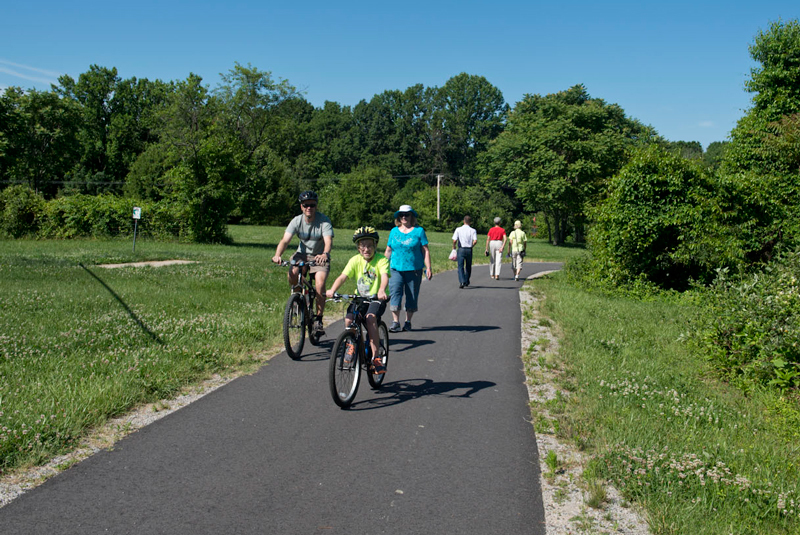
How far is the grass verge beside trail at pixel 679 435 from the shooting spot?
12.2 ft

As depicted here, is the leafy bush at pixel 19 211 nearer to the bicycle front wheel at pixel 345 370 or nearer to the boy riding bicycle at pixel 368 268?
the boy riding bicycle at pixel 368 268

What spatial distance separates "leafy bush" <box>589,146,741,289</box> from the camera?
45.5 feet

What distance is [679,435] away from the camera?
16.5 ft

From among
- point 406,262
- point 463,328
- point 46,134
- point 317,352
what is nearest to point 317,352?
point 317,352

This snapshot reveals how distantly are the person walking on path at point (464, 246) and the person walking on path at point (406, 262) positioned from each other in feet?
20.1

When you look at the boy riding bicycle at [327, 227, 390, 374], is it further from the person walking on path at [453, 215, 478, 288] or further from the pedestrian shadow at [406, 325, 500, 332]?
the person walking on path at [453, 215, 478, 288]

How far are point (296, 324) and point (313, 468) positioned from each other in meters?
3.68

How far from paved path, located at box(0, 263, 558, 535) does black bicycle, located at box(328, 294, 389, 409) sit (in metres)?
0.19

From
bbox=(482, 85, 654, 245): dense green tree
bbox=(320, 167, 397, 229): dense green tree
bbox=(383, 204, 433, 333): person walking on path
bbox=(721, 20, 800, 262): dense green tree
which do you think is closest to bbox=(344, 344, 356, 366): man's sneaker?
bbox=(383, 204, 433, 333): person walking on path

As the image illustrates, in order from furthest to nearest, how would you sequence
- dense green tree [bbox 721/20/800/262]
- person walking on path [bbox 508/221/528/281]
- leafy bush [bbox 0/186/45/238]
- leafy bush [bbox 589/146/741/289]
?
leafy bush [bbox 0/186/45/238] < person walking on path [bbox 508/221/528/281] < dense green tree [bbox 721/20/800/262] < leafy bush [bbox 589/146/741/289]

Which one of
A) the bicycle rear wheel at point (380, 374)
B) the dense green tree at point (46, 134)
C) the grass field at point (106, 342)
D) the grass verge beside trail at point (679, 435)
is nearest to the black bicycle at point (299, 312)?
the grass field at point (106, 342)

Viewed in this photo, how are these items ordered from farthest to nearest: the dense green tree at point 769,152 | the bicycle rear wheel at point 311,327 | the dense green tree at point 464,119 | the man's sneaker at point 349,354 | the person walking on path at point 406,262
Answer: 1. the dense green tree at point 464,119
2. the dense green tree at point 769,152
3. the person walking on path at point 406,262
4. the bicycle rear wheel at point 311,327
5. the man's sneaker at point 349,354

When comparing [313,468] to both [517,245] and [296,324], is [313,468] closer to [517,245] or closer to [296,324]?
[296,324]

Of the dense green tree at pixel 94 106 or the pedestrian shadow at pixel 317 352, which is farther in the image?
the dense green tree at pixel 94 106
